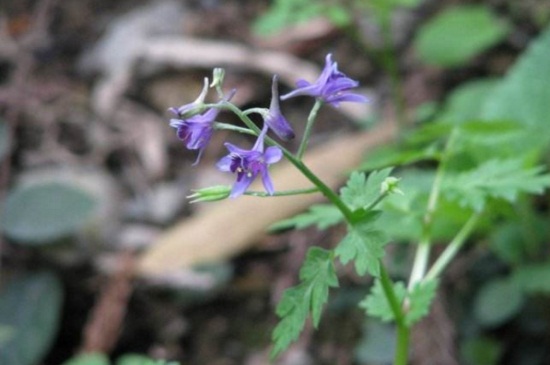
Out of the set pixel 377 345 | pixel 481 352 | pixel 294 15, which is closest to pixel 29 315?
pixel 377 345

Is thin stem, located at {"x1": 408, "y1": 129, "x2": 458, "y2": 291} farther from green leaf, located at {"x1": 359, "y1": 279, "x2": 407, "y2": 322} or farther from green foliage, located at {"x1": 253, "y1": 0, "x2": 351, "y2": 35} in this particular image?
green foliage, located at {"x1": 253, "y1": 0, "x2": 351, "y2": 35}

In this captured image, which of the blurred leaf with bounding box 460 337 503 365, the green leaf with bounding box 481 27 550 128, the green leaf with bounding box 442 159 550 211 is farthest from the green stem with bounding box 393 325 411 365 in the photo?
the green leaf with bounding box 481 27 550 128

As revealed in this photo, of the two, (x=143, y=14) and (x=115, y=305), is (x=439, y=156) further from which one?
(x=143, y=14)

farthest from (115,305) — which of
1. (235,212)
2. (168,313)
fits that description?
(235,212)

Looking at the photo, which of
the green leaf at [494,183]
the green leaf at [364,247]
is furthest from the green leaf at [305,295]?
the green leaf at [494,183]

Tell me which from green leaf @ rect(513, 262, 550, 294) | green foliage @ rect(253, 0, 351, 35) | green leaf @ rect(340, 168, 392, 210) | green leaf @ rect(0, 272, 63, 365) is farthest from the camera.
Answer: green foliage @ rect(253, 0, 351, 35)

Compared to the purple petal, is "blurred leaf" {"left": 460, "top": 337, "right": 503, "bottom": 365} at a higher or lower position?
lower

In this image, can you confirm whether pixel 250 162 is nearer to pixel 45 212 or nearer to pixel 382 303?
pixel 382 303

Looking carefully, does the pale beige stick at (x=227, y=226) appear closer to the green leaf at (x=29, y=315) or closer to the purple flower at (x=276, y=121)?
the green leaf at (x=29, y=315)
